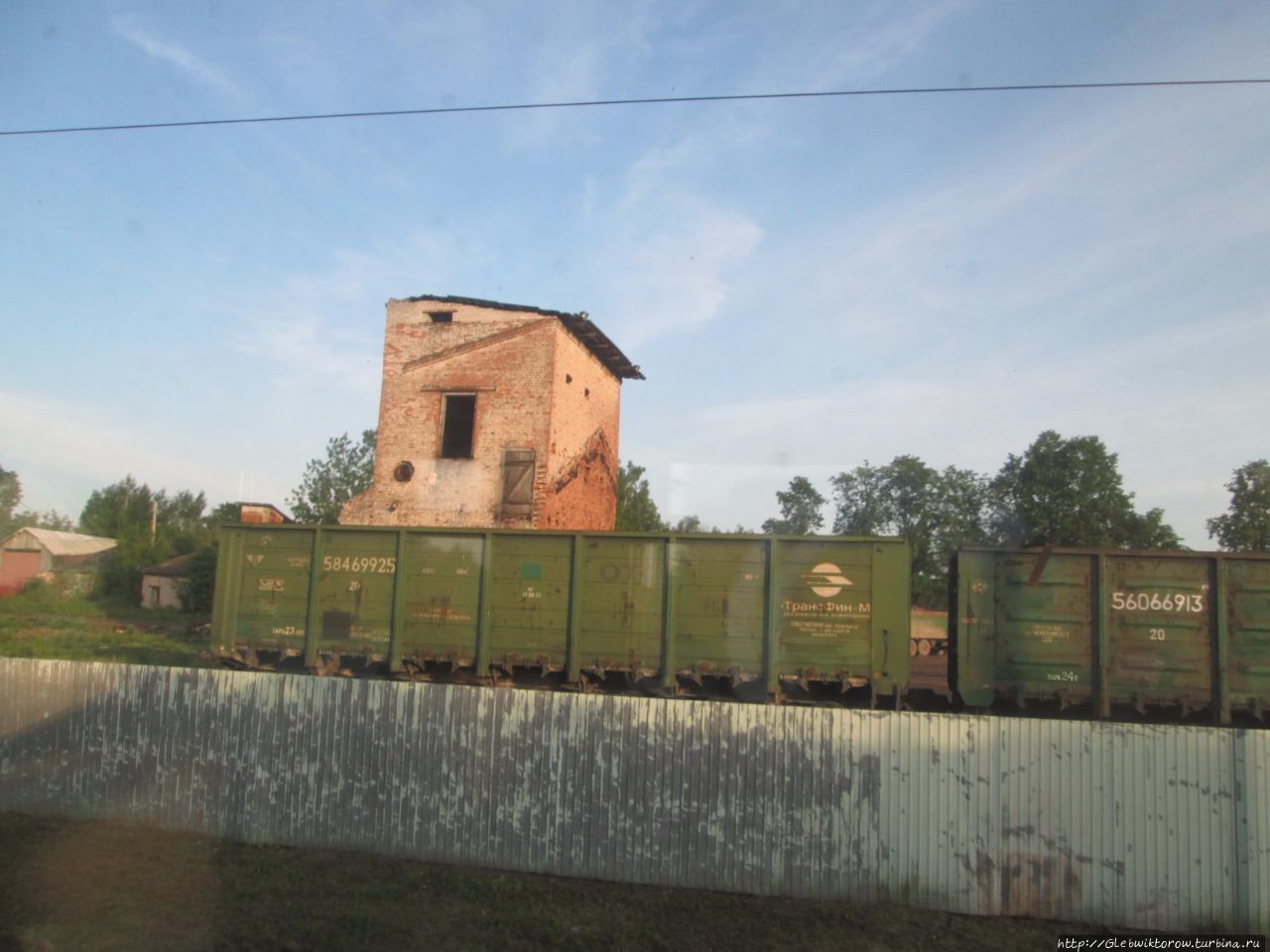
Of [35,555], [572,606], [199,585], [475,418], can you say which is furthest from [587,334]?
[35,555]

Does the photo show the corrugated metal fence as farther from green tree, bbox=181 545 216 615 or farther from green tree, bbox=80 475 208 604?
green tree, bbox=80 475 208 604

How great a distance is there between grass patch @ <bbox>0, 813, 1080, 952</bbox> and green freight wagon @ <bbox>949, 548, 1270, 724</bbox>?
3.42m

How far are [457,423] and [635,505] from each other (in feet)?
77.5

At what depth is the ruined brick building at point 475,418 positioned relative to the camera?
18891mm

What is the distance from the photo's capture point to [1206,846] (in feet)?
20.1

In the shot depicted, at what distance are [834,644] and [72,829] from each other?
25.7ft

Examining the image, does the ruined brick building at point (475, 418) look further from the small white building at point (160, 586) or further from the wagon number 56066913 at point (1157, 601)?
the small white building at point (160, 586)

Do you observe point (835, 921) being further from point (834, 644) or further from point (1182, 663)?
point (1182, 663)

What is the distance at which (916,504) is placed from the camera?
152 feet

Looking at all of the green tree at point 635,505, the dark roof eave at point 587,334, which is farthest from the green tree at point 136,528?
the dark roof eave at point 587,334

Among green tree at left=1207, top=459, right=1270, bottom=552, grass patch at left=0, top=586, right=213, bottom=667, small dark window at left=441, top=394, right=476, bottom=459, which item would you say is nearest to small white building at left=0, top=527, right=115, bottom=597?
grass patch at left=0, top=586, right=213, bottom=667

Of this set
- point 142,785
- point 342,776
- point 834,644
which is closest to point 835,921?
point 834,644

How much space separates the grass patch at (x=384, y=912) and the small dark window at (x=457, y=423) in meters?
12.9

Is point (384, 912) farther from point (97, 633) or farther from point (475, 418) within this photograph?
point (97, 633)
